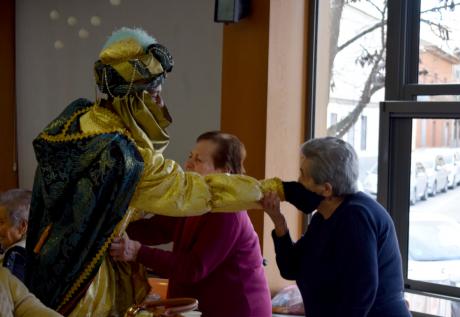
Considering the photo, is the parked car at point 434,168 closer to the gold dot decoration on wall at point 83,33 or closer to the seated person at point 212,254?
the seated person at point 212,254

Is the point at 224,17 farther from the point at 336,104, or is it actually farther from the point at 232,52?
the point at 336,104

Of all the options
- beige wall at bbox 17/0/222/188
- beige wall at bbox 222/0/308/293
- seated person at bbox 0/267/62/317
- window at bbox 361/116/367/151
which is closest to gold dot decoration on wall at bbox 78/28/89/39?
beige wall at bbox 17/0/222/188

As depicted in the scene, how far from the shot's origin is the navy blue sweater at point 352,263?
189cm

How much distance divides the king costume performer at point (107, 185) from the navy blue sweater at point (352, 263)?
0.21m

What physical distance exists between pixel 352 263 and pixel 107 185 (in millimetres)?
705

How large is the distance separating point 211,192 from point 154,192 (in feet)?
0.50

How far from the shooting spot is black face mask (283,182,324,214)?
1920 millimetres

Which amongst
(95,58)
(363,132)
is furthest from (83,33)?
(363,132)

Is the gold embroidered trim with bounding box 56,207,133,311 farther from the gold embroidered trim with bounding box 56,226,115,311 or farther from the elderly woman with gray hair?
the elderly woman with gray hair

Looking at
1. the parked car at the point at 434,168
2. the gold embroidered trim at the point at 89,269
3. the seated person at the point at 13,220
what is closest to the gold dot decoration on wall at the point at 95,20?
the seated person at the point at 13,220

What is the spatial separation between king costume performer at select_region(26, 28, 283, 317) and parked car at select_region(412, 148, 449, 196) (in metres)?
1.75

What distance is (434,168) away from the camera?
3.43 m

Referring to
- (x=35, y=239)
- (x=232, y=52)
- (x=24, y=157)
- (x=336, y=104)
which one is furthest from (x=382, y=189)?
(x=24, y=157)

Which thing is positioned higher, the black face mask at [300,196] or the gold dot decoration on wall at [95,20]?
the gold dot decoration on wall at [95,20]
